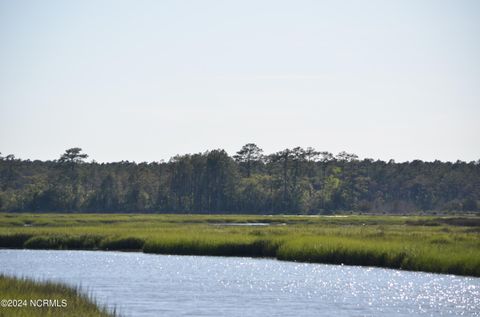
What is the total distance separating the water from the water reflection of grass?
2599 mm

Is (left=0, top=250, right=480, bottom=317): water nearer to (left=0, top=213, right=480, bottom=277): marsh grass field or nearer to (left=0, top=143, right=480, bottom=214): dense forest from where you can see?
(left=0, top=213, right=480, bottom=277): marsh grass field

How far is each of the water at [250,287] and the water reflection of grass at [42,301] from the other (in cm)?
260

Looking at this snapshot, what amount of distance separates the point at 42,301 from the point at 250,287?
15532mm

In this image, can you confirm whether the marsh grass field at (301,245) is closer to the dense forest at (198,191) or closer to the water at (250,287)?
the water at (250,287)

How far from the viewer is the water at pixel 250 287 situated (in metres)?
36.7

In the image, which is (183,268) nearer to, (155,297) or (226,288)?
(226,288)

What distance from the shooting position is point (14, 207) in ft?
535

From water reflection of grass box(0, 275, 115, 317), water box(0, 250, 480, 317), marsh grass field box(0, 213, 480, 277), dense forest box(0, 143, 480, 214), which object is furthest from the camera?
dense forest box(0, 143, 480, 214)

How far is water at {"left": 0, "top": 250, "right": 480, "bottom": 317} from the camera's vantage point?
120 ft

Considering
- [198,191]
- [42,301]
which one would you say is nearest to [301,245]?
[42,301]

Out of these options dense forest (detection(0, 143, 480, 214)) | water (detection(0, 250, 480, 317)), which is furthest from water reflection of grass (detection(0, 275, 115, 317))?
dense forest (detection(0, 143, 480, 214))

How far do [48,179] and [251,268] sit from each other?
429 feet

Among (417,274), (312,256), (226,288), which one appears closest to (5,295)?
(226,288)

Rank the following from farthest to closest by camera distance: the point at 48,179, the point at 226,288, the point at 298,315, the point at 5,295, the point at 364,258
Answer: the point at 48,179
the point at 364,258
the point at 226,288
the point at 298,315
the point at 5,295
